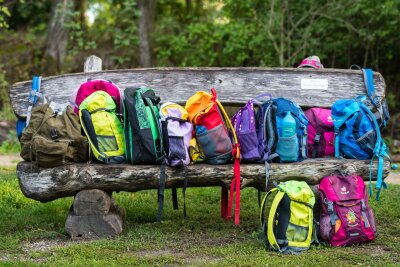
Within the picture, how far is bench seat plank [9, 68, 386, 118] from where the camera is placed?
680 cm

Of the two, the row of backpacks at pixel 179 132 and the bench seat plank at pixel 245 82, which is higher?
the bench seat plank at pixel 245 82

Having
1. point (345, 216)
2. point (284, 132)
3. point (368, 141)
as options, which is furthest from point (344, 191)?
point (284, 132)

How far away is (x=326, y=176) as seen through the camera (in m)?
6.07

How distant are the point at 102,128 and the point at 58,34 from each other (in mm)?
11309

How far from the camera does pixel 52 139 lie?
224 inches

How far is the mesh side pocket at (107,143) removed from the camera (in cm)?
581

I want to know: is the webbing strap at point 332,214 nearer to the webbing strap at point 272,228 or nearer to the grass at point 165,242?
the grass at point 165,242

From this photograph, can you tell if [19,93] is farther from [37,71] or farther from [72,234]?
[37,71]

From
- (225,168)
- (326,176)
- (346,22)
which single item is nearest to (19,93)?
(225,168)

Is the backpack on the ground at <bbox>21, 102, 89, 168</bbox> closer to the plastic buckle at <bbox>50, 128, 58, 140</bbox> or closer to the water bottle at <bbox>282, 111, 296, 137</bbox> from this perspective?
the plastic buckle at <bbox>50, 128, 58, 140</bbox>

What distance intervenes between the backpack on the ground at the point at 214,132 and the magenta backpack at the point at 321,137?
869 mm

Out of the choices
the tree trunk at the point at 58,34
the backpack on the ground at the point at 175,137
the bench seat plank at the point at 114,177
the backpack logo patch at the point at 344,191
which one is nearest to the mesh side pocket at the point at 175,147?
the backpack on the ground at the point at 175,137

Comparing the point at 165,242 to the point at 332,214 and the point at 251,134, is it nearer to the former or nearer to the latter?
the point at 251,134

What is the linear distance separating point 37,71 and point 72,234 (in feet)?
35.6
